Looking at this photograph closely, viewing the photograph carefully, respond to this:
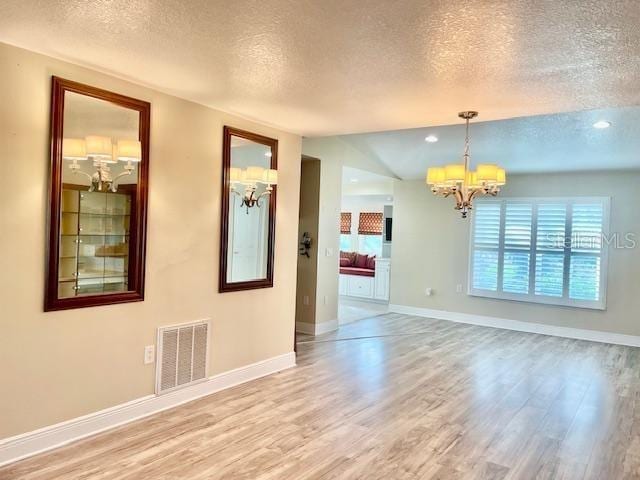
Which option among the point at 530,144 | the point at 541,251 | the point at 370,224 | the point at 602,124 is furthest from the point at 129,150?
the point at 370,224

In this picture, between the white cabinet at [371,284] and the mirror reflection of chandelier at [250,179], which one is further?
the white cabinet at [371,284]

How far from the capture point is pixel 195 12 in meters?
→ 2.11

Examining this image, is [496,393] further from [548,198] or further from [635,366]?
[548,198]

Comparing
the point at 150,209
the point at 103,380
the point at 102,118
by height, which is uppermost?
the point at 102,118

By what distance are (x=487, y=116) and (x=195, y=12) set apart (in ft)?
7.98

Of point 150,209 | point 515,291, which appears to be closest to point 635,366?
point 515,291

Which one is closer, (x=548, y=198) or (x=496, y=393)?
(x=496, y=393)

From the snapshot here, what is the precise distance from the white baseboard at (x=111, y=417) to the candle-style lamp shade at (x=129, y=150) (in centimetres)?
169

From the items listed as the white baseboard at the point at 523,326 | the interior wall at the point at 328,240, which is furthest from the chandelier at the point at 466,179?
the white baseboard at the point at 523,326

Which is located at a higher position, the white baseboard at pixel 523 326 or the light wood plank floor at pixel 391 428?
the white baseboard at pixel 523 326

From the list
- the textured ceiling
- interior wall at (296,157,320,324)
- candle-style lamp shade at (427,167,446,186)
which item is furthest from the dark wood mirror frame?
interior wall at (296,157,320,324)

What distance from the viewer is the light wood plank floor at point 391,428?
2.75 metres

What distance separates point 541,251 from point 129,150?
615 centimetres

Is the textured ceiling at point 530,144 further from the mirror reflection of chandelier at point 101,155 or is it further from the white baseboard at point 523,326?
the mirror reflection of chandelier at point 101,155
